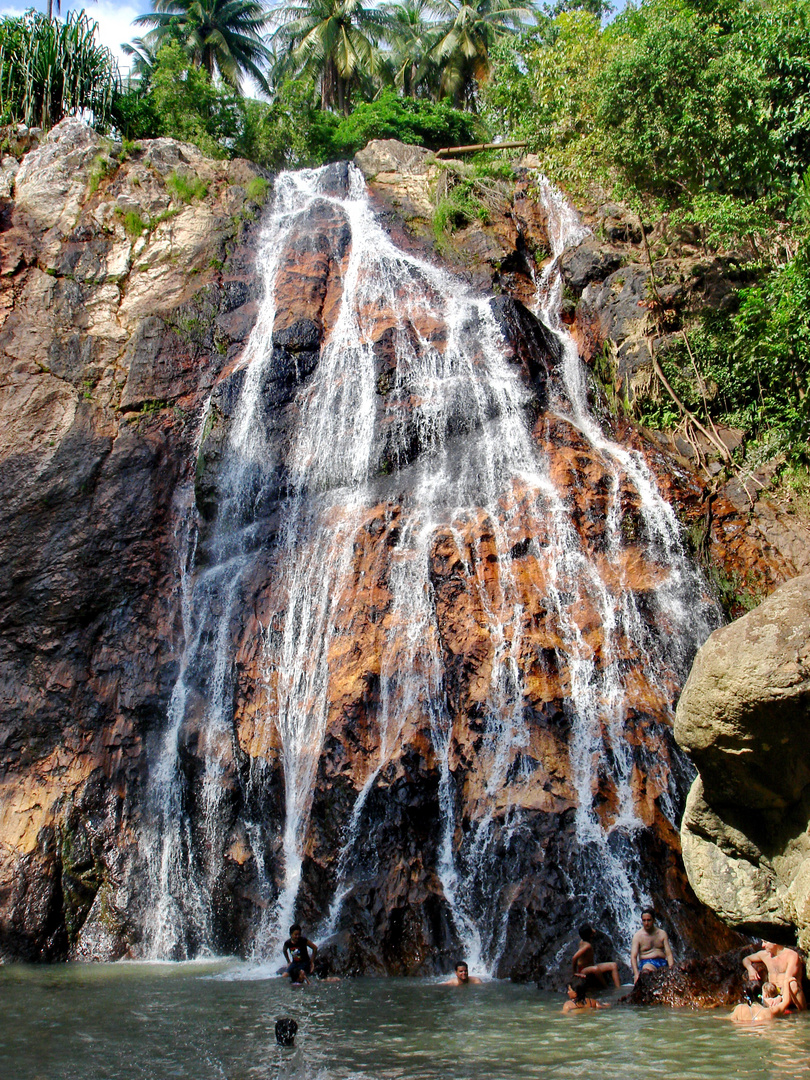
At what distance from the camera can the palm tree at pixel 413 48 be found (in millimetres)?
36219

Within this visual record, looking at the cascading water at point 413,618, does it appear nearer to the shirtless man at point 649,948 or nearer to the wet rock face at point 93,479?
the shirtless man at point 649,948

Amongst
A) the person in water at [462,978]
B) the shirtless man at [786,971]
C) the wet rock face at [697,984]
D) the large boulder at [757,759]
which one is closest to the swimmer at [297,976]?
the person in water at [462,978]

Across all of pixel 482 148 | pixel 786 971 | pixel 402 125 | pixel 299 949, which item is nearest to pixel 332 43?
pixel 402 125

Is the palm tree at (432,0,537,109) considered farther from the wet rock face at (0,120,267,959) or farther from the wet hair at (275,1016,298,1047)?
the wet hair at (275,1016,298,1047)

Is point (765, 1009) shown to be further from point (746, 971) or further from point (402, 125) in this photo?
point (402, 125)

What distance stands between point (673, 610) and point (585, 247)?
441 inches

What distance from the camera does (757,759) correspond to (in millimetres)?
4855

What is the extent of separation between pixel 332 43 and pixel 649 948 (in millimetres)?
36882

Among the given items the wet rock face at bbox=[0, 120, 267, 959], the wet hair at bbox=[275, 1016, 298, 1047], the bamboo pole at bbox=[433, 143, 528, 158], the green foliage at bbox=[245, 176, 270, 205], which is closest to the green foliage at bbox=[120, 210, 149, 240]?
the wet rock face at bbox=[0, 120, 267, 959]

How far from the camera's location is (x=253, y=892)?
37.1 ft

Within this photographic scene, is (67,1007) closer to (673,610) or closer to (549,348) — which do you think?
(673,610)

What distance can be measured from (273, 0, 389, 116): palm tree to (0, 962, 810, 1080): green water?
35.6m

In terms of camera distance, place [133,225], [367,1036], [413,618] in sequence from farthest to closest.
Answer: [133,225] < [413,618] < [367,1036]

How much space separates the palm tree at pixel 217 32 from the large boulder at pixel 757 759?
37213mm
